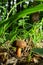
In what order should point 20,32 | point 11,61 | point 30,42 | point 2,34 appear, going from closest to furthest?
point 11,61, point 30,42, point 2,34, point 20,32

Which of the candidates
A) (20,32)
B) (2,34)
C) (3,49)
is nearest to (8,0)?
(20,32)

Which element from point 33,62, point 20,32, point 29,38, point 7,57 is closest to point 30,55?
point 33,62

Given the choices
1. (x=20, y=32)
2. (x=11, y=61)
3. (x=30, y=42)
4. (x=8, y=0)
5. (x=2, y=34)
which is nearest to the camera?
(x=11, y=61)

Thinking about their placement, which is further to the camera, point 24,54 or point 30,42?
point 30,42

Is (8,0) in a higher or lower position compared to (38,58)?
higher

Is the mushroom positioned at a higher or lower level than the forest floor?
higher

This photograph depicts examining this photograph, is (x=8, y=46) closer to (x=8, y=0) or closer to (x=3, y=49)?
(x=3, y=49)

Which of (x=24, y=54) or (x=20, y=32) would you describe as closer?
(x=24, y=54)

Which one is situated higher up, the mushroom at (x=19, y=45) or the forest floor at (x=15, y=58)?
Answer: the mushroom at (x=19, y=45)

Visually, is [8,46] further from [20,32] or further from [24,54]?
[20,32]
